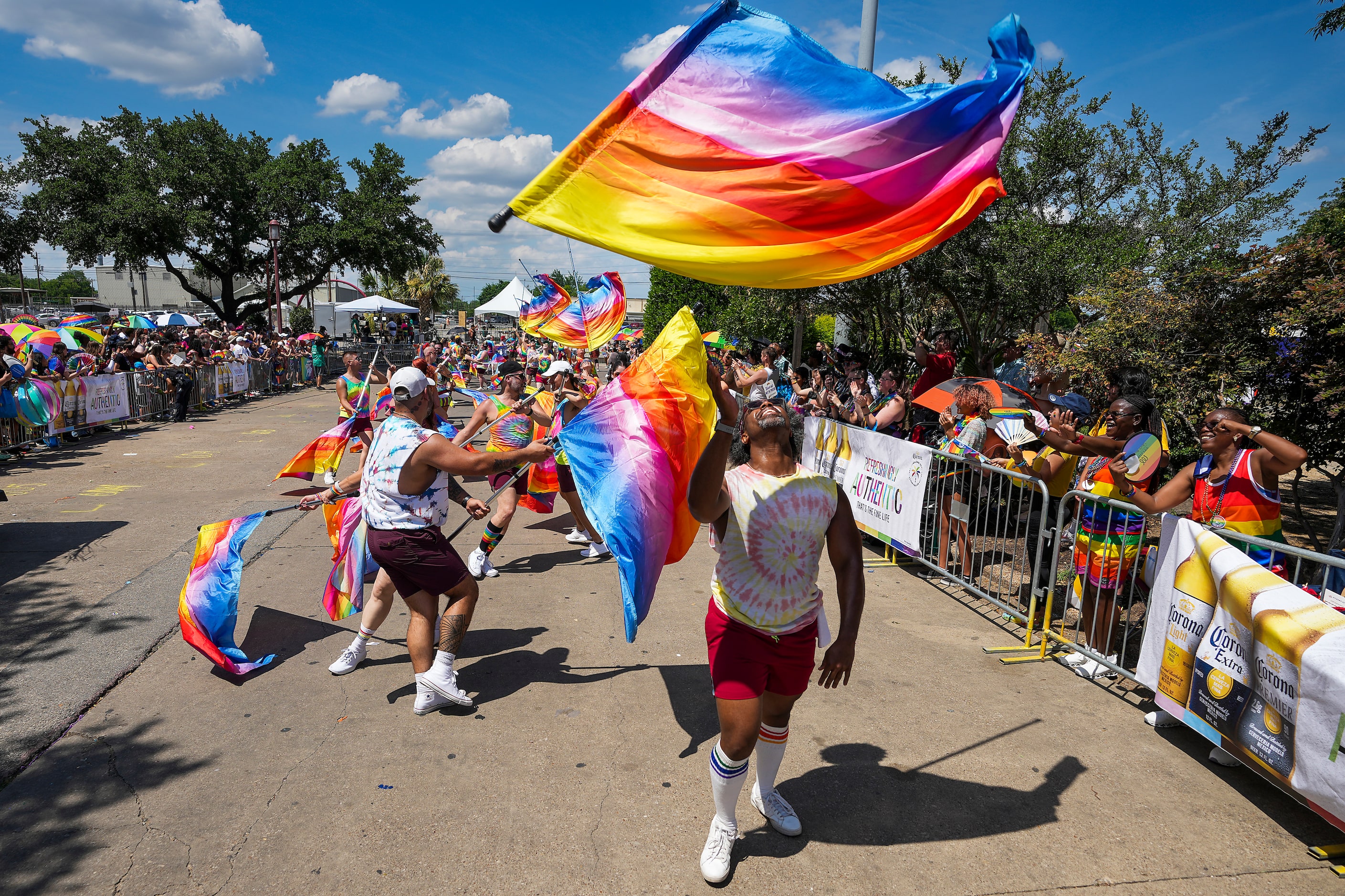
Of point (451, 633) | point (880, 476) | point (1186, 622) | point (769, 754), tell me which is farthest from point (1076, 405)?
point (451, 633)

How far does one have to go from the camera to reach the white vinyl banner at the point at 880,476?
662 cm

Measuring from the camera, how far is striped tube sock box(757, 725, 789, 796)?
9.91 feet

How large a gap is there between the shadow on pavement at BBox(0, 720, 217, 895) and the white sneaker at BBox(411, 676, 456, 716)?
96 cm

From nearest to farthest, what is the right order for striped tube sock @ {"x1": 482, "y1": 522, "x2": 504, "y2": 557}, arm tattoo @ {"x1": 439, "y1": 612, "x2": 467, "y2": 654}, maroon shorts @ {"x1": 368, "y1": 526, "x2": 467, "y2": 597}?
maroon shorts @ {"x1": 368, "y1": 526, "x2": 467, "y2": 597} < arm tattoo @ {"x1": 439, "y1": 612, "x2": 467, "y2": 654} < striped tube sock @ {"x1": 482, "y1": 522, "x2": 504, "y2": 557}

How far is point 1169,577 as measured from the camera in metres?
3.95

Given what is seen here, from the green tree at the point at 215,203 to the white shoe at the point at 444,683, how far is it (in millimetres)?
30321

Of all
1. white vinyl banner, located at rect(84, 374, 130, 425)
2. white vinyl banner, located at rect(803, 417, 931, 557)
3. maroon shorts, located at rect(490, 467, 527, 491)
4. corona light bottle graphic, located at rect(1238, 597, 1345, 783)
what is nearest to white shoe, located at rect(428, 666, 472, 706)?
maroon shorts, located at rect(490, 467, 527, 491)

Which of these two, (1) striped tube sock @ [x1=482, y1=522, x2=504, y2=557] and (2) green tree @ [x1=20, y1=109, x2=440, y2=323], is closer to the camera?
(1) striped tube sock @ [x1=482, y1=522, x2=504, y2=557]

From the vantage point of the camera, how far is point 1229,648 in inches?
136

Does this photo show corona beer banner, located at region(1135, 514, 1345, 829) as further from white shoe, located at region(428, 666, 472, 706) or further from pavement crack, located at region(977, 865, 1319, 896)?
white shoe, located at region(428, 666, 472, 706)

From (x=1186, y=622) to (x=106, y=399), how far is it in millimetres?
15709

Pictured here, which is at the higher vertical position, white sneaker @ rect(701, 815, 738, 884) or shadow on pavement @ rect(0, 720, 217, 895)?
white sneaker @ rect(701, 815, 738, 884)

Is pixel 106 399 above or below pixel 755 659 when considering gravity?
below

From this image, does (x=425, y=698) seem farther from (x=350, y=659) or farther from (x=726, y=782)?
(x=726, y=782)
